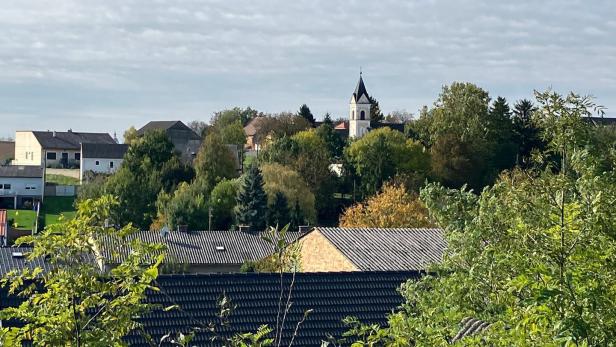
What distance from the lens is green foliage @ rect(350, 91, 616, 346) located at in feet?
26.2

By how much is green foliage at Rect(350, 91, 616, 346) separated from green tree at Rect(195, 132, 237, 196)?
53.0 meters

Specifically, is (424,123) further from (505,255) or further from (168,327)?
(505,255)

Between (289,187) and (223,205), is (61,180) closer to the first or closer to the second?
(223,205)

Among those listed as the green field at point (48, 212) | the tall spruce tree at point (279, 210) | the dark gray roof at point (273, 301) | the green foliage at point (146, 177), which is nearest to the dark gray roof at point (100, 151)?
the green field at point (48, 212)

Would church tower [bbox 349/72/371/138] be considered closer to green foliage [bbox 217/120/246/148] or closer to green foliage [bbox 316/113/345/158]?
green foliage [bbox 217/120/246/148]

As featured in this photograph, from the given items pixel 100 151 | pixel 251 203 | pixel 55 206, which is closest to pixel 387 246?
pixel 251 203

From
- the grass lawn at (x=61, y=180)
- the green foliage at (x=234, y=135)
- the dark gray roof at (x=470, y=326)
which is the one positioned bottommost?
the grass lawn at (x=61, y=180)

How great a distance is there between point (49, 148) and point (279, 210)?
1923 inches

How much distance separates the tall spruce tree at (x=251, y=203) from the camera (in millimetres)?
56531

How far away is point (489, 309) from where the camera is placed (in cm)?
1105

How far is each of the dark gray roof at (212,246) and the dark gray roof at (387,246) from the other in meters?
6.57

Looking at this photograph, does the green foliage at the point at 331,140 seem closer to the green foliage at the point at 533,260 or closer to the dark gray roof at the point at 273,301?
the dark gray roof at the point at 273,301

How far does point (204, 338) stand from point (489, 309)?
878 centimetres

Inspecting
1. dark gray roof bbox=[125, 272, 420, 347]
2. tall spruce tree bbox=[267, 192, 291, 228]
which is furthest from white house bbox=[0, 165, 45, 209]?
dark gray roof bbox=[125, 272, 420, 347]
